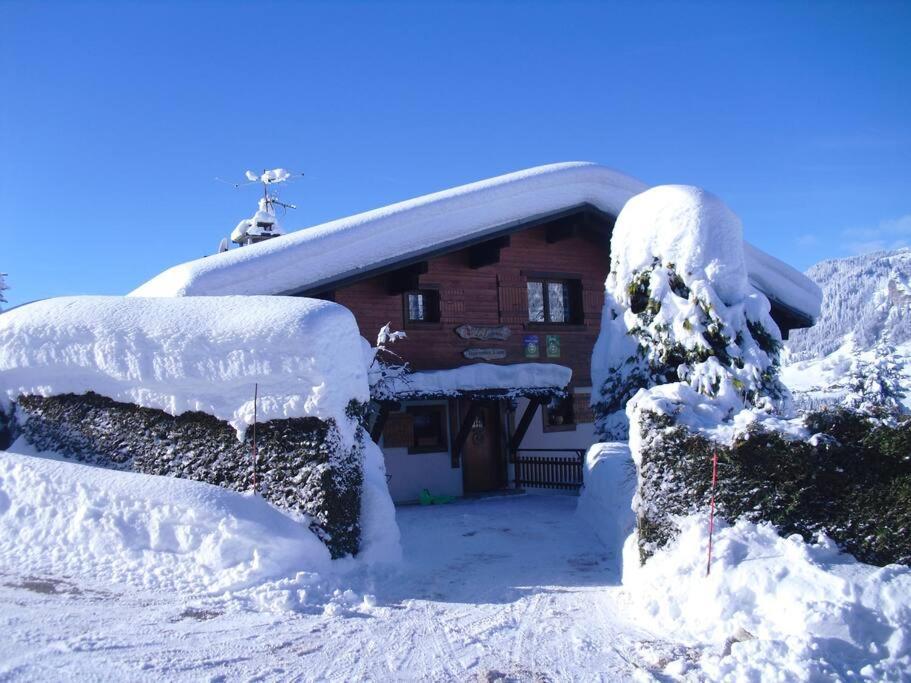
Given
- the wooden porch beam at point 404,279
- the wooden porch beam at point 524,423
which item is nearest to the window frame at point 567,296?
the wooden porch beam at point 524,423

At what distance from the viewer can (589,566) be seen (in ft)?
30.3

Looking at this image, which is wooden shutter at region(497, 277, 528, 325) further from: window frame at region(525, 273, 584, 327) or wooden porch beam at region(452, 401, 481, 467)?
wooden porch beam at region(452, 401, 481, 467)

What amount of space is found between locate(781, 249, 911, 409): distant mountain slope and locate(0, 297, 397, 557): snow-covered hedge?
5.08 m

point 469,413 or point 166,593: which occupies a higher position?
point 469,413

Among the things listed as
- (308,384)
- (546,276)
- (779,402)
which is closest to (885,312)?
(546,276)

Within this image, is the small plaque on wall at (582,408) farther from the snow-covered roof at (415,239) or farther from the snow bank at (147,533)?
the snow bank at (147,533)

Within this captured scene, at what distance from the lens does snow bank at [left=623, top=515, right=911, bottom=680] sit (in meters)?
5.52

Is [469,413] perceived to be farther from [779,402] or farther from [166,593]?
[166,593]

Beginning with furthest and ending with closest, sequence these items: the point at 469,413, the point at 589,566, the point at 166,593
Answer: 1. the point at 469,413
2. the point at 589,566
3. the point at 166,593

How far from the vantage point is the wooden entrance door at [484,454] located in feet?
54.5

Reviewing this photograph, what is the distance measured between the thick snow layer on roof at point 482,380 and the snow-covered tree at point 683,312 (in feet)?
8.13

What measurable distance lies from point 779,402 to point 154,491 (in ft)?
27.4

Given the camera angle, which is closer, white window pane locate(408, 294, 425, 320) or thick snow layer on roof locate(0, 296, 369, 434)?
thick snow layer on roof locate(0, 296, 369, 434)

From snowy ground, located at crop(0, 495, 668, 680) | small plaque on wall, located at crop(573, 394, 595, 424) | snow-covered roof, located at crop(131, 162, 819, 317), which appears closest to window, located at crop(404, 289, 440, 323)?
snow-covered roof, located at crop(131, 162, 819, 317)
